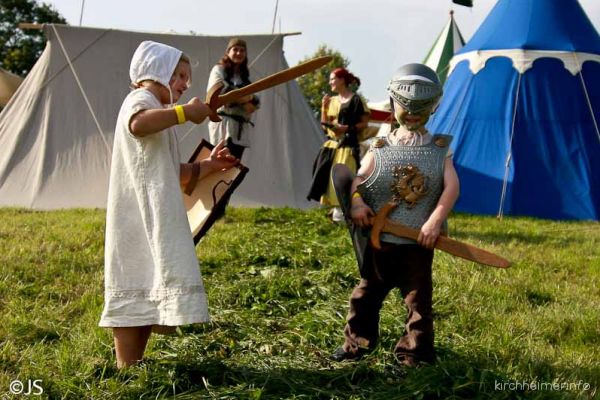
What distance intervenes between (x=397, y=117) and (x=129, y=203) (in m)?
1.16

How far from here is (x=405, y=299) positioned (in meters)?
2.89

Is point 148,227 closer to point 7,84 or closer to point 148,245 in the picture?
point 148,245

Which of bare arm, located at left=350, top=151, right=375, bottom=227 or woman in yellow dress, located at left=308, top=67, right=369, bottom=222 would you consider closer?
bare arm, located at left=350, top=151, right=375, bottom=227

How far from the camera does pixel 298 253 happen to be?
538 cm

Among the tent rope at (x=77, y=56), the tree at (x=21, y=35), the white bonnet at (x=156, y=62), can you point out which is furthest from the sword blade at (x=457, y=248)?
the tree at (x=21, y=35)

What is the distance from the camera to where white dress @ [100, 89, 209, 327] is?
2.58 meters

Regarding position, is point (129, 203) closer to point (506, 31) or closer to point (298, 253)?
point (298, 253)

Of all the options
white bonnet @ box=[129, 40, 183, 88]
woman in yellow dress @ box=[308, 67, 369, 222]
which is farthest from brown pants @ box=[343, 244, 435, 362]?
woman in yellow dress @ box=[308, 67, 369, 222]

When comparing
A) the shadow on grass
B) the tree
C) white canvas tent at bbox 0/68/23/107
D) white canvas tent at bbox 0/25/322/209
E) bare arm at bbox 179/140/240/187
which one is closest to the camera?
the shadow on grass

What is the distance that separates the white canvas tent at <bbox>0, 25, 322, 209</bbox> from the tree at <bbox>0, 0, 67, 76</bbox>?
26600 millimetres

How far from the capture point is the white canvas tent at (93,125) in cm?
866

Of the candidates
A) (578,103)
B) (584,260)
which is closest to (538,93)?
(578,103)

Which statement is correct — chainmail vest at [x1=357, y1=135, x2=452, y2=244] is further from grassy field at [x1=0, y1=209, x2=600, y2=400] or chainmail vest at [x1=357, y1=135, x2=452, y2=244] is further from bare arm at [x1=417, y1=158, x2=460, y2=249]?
grassy field at [x1=0, y1=209, x2=600, y2=400]

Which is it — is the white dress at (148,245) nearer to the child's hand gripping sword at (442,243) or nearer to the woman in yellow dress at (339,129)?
the child's hand gripping sword at (442,243)
